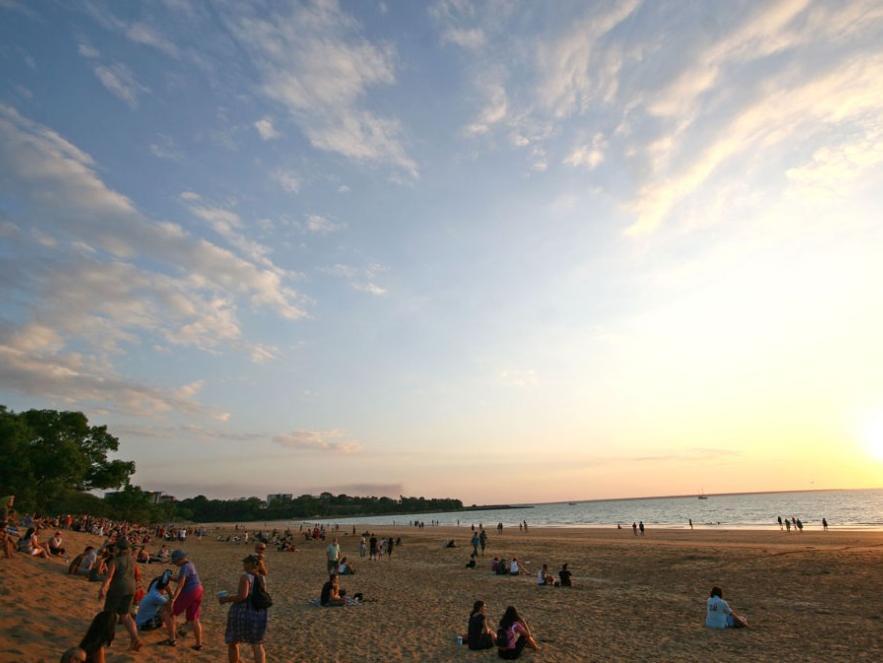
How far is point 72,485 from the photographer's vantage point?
5081 centimetres

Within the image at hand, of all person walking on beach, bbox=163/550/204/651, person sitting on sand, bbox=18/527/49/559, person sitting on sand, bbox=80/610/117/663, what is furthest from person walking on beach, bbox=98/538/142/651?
person sitting on sand, bbox=18/527/49/559

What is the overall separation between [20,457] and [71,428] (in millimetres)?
7954

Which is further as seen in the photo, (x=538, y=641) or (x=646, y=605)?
(x=646, y=605)

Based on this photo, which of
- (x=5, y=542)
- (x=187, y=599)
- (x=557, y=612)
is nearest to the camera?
(x=187, y=599)

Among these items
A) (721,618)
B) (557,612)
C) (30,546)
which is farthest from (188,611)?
(721,618)

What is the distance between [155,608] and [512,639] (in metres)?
6.91

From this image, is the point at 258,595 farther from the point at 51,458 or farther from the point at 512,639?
the point at 51,458

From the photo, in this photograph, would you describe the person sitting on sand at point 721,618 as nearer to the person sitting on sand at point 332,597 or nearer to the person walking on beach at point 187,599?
the person sitting on sand at point 332,597

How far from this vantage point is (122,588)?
26.4ft

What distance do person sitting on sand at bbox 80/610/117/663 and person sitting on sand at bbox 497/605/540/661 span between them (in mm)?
6660

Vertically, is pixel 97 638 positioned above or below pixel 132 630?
above

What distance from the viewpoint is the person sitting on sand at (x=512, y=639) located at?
9.65m

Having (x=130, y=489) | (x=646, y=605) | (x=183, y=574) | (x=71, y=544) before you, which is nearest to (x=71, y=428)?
(x=130, y=489)

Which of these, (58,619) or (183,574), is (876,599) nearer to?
(183,574)
